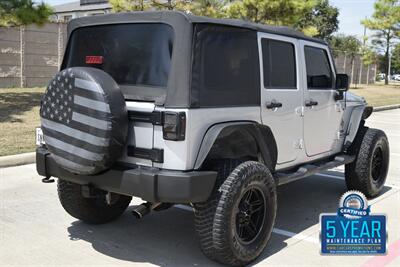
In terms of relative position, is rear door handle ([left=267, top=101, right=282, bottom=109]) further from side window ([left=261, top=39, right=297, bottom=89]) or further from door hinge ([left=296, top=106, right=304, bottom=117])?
door hinge ([left=296, top=106, right=304, bottom=117])

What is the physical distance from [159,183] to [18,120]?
7.50 metres

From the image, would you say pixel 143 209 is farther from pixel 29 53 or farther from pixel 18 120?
pixel 29 53

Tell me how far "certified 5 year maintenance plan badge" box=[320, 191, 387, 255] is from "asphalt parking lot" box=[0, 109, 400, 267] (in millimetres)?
74

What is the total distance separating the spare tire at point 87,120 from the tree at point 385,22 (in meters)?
36.2

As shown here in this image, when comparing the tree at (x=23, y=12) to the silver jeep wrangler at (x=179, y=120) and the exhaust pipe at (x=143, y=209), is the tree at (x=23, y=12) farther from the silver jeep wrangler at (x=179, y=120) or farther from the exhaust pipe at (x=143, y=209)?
the exhaust pipe at (x=143, y=209)

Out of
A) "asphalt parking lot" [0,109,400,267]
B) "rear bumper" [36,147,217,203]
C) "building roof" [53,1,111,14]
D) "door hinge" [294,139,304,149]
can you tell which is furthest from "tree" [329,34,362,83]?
"rear bumper" [36,147,217,203]

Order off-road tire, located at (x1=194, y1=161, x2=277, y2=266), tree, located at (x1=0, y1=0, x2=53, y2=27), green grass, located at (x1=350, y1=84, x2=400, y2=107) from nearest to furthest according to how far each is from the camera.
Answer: off-road tire, located at (x1=194, y1=161, x2=277, y2=266) < tree, located at (x1=0, y1=0, x2=53, y2=27) < green grass, located at (x1=350, y1=84, x2=400, y2=107)

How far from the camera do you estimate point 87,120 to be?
3531 millimetres

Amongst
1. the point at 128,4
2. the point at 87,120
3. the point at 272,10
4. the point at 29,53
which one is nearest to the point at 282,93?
the point at 87,120

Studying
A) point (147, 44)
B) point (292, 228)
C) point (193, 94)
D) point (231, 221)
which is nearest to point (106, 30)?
point (147, 44)

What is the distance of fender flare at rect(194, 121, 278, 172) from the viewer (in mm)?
3633

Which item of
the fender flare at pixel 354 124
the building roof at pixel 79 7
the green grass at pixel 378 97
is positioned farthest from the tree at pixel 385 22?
the fender flare at pixel 354 124

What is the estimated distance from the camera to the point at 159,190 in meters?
3.48

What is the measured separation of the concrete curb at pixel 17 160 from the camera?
7115 mm
